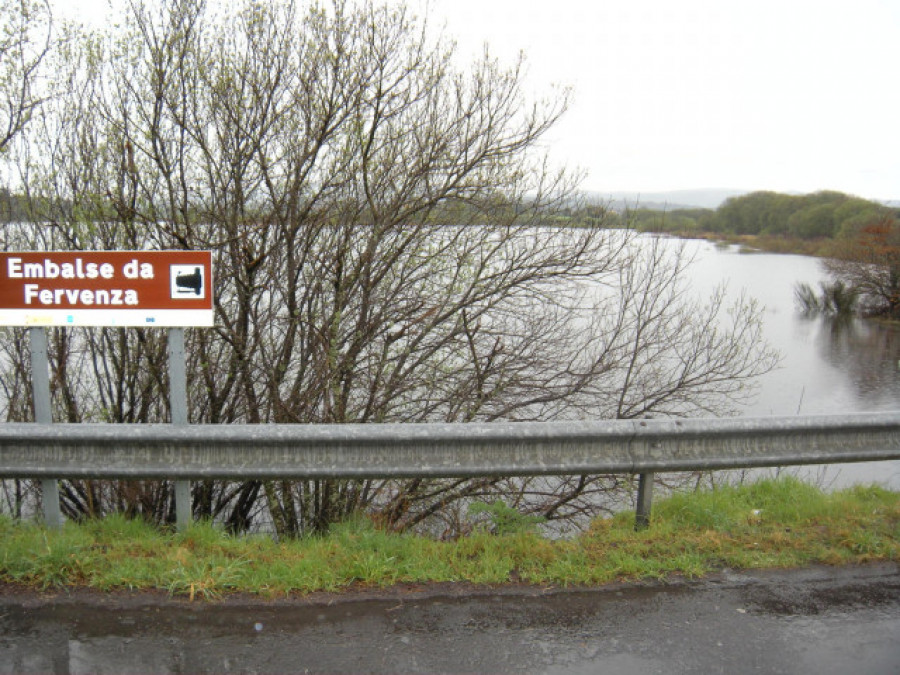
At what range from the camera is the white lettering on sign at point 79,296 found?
3.63m

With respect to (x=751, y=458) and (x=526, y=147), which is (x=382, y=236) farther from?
(x=751, y=458)

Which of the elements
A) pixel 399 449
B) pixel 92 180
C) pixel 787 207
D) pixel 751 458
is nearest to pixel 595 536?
pixel 751 458

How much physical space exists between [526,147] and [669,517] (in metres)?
6.13

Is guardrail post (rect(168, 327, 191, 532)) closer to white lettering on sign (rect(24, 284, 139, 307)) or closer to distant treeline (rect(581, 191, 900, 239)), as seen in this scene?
white lettering on sign (rect(24, 284, 139, 307))

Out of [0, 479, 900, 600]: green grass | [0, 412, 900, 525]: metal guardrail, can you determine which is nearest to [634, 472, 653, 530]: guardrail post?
[0, 479, 900, 600]: green grass

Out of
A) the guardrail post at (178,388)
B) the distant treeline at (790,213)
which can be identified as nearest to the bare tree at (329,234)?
the guardrail post at (178,388)

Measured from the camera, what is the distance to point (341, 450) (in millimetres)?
3605

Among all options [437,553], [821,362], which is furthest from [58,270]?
[821,362]

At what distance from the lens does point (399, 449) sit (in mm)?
3625

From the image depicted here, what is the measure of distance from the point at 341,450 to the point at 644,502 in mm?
1795

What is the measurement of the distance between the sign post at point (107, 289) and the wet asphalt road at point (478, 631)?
1.12 meters

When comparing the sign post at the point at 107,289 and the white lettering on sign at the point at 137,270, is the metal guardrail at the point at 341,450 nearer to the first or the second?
the sign post at the point at 107,289

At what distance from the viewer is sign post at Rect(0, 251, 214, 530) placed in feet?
11.9

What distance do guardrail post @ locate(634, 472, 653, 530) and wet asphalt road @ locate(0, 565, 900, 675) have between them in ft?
2.16
